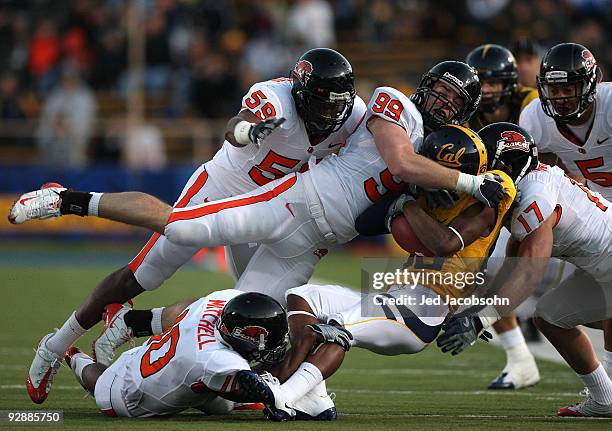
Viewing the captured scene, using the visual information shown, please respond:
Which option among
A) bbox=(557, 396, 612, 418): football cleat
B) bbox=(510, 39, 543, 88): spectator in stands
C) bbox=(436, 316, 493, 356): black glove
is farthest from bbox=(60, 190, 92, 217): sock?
bbox=(510, 39, 543, 88): spectator in stands

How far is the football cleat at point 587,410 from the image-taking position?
5922 mm

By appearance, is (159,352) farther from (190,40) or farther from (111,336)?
(190,40)

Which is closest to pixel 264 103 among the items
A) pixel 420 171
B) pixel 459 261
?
pixel 420 171

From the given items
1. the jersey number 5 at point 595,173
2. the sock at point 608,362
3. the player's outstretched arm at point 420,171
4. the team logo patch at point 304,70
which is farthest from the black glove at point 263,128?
the sock at point 608,362

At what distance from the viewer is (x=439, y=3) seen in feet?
61.6

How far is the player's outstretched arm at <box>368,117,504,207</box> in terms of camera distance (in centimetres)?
565

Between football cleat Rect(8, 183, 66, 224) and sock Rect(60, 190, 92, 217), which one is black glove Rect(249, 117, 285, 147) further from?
football cleat Rect(8, 183, 66, 224)

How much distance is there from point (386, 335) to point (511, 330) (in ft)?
6.75

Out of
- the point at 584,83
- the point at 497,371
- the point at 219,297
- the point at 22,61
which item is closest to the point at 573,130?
the point at 584,83

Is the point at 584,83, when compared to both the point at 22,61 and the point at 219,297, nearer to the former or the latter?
the point at 219,297

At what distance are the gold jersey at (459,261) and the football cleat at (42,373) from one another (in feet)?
6.87

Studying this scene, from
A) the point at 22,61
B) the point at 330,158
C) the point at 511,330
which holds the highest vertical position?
the point at 330,158

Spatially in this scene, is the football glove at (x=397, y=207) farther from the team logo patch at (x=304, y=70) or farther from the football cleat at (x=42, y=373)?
the football cleat at (x=42, y=373)

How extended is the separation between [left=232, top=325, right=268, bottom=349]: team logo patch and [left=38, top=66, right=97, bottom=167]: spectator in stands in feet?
41.0
